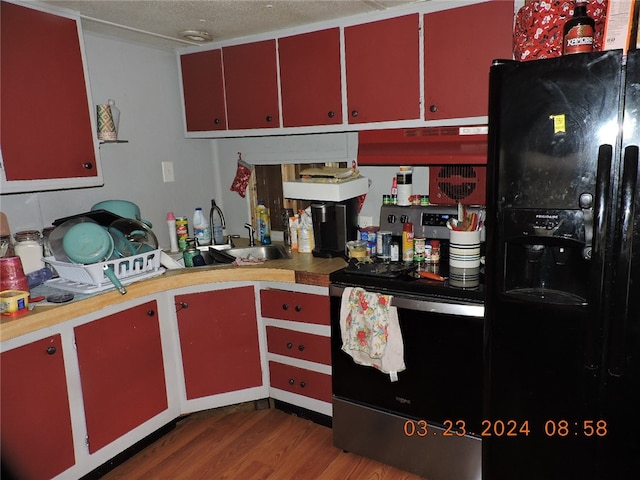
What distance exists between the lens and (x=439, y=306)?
1887 millimetres

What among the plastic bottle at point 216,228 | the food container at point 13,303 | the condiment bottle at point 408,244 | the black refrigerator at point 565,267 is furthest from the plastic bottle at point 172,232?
the black refrigerator at point 565,267

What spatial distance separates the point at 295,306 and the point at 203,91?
4.96 feet

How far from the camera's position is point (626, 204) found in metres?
1.40

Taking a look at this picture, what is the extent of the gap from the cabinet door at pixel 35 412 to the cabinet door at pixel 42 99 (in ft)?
2.62

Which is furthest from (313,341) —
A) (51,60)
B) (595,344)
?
(51,60)

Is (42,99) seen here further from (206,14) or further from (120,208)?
(206,14)

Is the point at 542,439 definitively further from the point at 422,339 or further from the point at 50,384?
the point at 50,384

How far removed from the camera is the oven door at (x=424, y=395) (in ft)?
6.15

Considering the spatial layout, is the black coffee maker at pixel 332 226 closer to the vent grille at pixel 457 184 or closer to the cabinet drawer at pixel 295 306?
the cabinet drawer at pixel 295 306

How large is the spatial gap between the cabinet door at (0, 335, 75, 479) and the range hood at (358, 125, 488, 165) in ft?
5.52

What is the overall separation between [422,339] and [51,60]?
6.94 ft

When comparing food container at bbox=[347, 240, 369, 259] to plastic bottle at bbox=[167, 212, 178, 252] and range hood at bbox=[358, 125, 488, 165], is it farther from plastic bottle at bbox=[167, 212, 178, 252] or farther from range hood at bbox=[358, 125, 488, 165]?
plastic bottle at bbox=[167, 212, 178, 252]

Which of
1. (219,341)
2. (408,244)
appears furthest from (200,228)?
(408,244)

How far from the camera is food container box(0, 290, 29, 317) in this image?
1.81 m
